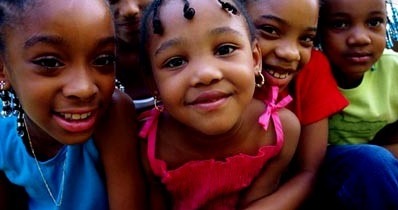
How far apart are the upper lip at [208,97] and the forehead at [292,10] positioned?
1.13 feet

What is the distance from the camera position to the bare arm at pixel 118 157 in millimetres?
1506

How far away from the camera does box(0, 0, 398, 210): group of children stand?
1316 millimetres

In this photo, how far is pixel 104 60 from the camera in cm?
137

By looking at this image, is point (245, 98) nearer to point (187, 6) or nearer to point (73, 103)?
point (187, 6)

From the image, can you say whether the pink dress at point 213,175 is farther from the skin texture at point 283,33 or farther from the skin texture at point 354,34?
the skin texture at point 354,34

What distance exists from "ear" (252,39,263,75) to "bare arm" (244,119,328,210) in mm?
276

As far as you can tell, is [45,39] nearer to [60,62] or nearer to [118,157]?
[60,62]

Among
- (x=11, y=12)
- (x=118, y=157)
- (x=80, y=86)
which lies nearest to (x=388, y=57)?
(x=118, y=157)

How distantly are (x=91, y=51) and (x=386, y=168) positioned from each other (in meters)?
0.83

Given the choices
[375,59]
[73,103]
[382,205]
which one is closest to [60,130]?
[73,103]

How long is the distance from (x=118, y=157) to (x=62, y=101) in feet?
0.89

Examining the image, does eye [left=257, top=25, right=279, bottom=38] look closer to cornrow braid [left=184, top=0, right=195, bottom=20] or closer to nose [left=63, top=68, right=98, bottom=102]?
cornrow braid [left=184, top=0, right=195, bottom=20]

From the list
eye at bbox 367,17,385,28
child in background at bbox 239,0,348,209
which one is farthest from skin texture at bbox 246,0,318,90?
eye at bbox 367,17,385,28

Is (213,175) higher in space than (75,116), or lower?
lower
